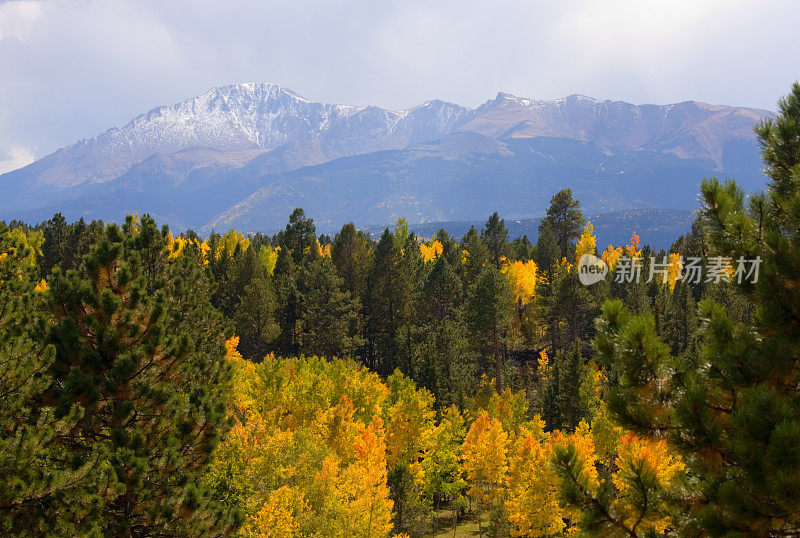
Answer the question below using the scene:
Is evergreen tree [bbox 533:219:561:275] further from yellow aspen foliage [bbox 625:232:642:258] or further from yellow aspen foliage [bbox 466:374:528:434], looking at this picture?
yellow aspen foliage [bbox 466:374:528:434]

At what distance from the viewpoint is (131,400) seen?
1125 cm

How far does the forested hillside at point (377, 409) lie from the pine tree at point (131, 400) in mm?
49

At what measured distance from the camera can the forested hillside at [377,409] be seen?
568 cm

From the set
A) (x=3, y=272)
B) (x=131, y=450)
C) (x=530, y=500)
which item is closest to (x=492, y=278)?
(x=530, y=500)

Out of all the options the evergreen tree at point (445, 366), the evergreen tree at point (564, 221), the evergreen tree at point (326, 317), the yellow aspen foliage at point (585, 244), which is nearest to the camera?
the evergreen tree at point (445, 366)

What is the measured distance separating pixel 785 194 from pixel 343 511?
744 inches

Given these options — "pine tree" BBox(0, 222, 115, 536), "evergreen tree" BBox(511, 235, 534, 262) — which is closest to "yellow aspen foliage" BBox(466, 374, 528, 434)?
"pine tree" BBox(0, 222, 115, 536)

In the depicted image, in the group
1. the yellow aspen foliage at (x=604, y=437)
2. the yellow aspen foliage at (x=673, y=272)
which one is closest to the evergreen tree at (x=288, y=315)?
the yellow aspen foliage at (x=604, y=437)

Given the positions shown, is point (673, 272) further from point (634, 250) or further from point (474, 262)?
point (474, 262)

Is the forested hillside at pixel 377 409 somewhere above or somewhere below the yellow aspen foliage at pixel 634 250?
below


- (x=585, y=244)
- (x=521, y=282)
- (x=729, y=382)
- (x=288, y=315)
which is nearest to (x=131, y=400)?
(x=729, y=382)

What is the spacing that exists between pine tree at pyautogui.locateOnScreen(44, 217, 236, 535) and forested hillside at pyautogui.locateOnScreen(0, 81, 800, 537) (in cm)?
5

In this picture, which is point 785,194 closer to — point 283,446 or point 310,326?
point 283,446

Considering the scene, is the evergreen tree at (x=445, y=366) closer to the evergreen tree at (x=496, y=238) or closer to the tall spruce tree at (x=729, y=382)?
the evergreen tree at (x=496, y=238)
